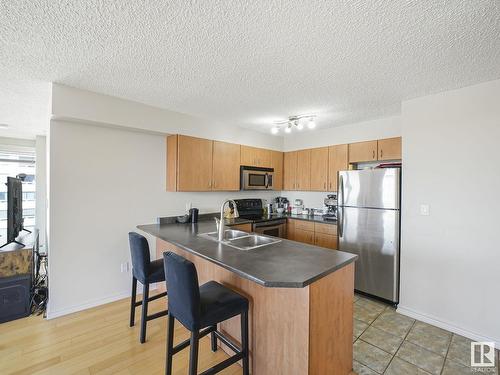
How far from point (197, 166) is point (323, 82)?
1.99 m

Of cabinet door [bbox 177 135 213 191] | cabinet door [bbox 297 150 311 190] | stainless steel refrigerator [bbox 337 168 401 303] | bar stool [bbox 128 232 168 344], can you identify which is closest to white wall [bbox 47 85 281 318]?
cabinet door [bbox 177 135 213 191]

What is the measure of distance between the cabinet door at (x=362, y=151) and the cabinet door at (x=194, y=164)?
2209 mm

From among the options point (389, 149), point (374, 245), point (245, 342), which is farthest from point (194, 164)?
point (389, 149)

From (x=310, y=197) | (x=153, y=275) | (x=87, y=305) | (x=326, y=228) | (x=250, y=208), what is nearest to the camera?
(x=153, y=275)

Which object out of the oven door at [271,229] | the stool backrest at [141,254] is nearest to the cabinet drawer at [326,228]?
the oven door at [271,229]

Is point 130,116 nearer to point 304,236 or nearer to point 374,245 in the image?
point 304,236

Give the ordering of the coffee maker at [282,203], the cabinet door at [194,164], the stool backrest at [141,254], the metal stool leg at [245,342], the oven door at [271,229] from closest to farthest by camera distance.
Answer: the metal stool leg at [245,342], the stool backrest at [141,254], the cabinet door at [194,164], the oven door at [271,229], the coffee maker at [282,203]

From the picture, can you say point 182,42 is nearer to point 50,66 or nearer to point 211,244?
point 50,66

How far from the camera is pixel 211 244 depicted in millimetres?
2176

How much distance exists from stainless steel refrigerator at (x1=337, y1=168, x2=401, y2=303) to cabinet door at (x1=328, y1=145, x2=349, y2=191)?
0.47m

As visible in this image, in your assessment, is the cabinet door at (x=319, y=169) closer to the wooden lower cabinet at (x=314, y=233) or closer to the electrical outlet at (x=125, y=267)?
the wooden lower cabinet at (x=314, y=233)

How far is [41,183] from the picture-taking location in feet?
15.0

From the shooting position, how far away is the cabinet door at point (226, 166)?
12.1 ft

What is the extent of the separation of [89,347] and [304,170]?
3.77m
